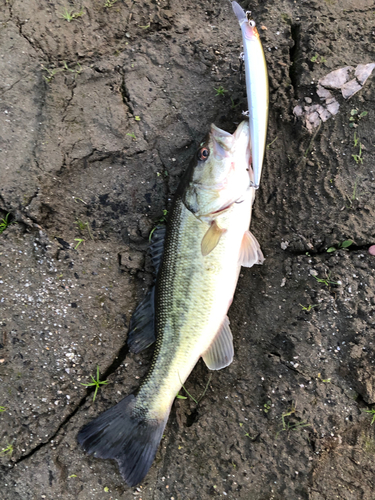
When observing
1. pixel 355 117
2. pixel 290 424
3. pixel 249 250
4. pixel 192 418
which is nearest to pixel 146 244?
pixel 249 250

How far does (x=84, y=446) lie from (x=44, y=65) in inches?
140

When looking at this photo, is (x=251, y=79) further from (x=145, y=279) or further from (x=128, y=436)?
(x=128, y=436)

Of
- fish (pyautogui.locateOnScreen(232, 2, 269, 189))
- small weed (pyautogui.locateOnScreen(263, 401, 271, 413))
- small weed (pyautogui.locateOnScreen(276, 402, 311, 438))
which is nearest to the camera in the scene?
fish (pyautogui.locateOnScreen(232, 2, 269, 189))

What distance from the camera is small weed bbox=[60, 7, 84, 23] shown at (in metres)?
3.24

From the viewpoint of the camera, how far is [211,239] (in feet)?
9.21

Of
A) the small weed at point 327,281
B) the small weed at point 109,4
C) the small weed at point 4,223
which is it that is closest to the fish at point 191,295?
the small weed at point 327,281

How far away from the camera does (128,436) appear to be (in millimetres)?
2775

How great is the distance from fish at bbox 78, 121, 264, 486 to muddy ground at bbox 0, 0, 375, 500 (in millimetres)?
215

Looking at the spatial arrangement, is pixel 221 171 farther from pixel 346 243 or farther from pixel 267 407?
pixel 267 407

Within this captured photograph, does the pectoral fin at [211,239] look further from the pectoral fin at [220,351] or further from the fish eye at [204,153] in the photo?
the pectoral fin at [220,351]

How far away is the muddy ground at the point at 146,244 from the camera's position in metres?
2.78

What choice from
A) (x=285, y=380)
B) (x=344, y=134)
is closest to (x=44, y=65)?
(x=344, y=134)

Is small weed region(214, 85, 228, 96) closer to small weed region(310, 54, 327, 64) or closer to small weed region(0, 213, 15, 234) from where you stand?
small weed region(310, 54, 327, 64)

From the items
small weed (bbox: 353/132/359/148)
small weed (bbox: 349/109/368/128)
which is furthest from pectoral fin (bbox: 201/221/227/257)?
small weed (bbox: 349/109/368/128)
